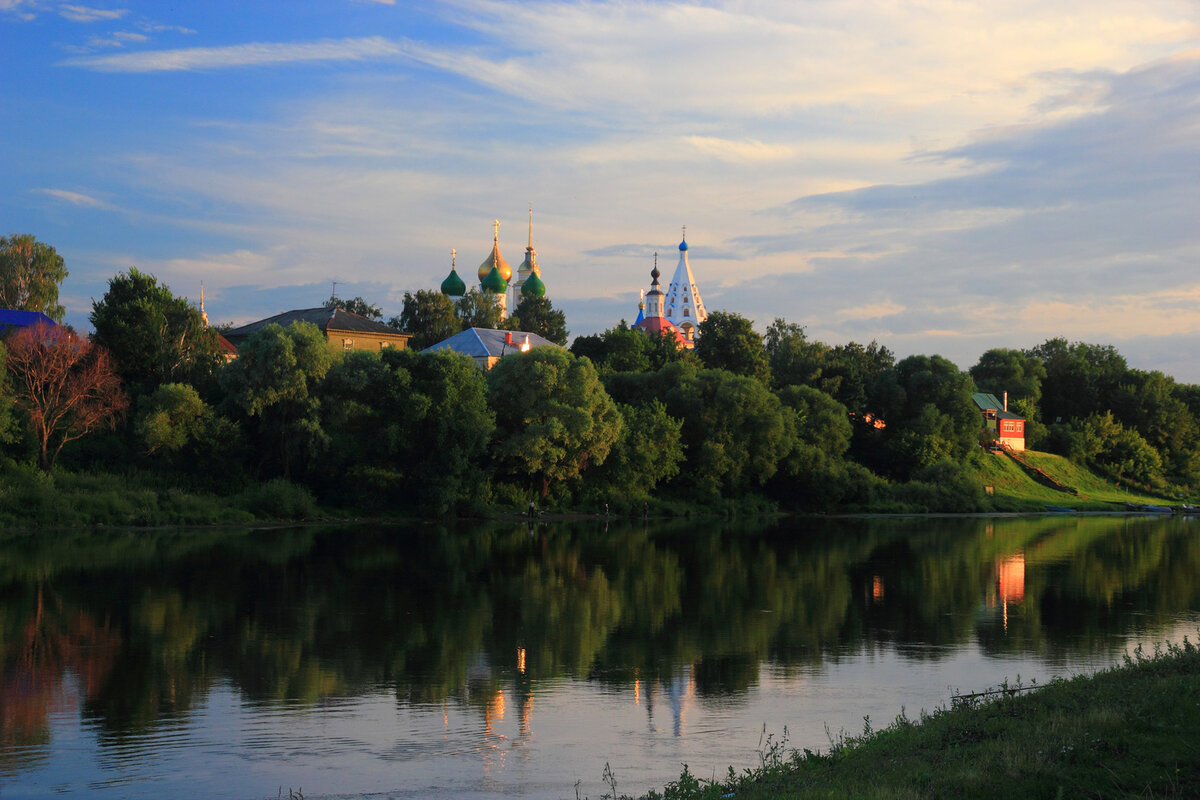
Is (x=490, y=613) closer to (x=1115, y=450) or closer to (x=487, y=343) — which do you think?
(x=487, y=343)

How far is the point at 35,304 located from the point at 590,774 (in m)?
80.6

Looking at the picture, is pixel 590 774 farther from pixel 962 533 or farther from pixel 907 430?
pixel 907 430

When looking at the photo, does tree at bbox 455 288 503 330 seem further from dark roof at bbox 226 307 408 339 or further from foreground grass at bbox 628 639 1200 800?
foreground grass at bbox 628 639 1200 800

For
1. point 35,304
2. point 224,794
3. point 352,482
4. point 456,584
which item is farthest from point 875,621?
point 35,304

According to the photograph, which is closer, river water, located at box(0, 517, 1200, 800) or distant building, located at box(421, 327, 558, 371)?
river water, located at box(0, 517, 1200, 800)

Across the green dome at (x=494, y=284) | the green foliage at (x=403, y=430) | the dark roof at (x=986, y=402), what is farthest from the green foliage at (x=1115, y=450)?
the green foliage at (x=403, y=430)

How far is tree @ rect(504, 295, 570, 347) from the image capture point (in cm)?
12388

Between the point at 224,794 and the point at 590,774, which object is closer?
the point at 224,794

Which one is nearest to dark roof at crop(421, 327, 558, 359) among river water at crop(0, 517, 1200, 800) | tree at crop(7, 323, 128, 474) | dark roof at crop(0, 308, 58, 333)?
dark roof at crop(0, 308, 58, 333)

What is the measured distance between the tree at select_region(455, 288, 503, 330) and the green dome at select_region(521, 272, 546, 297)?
13074 mm

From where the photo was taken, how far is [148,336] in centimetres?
5906

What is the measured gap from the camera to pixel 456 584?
104ft

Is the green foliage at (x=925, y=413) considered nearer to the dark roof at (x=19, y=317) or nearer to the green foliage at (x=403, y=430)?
the green foliage at (x=403, y=430)

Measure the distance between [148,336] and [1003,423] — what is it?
75.3m
